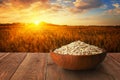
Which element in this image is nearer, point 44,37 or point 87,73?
point 87,73

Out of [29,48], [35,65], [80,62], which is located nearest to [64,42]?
[29,48]

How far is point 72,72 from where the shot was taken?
1.51m

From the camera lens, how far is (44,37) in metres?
3.74

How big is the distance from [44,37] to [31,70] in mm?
2200

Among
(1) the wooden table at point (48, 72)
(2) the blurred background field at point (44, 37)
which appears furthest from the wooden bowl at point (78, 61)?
(2) the blurred background field at point (44, 37)

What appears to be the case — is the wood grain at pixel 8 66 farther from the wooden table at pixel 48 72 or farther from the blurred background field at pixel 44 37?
the blurred background field at pixel 44 37

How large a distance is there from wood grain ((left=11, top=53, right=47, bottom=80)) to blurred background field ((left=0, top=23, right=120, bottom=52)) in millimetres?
1826

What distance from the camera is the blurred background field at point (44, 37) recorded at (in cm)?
374

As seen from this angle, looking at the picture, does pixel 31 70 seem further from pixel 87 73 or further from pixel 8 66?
pixel 87 73

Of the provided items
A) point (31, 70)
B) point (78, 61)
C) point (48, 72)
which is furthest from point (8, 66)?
point (78, 61)

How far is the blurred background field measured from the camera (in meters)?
3.74

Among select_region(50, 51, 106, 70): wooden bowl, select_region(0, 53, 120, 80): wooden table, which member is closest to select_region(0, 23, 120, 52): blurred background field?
select_region(0, 53, 120, 80): wooden table

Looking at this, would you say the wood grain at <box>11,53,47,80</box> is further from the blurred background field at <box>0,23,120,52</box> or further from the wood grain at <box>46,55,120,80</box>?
the blurred background field at <box>0,23,120,52</box>

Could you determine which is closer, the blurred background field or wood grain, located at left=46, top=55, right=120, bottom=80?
wood grain, located at left=46, top=55, right=120, bottom=80
